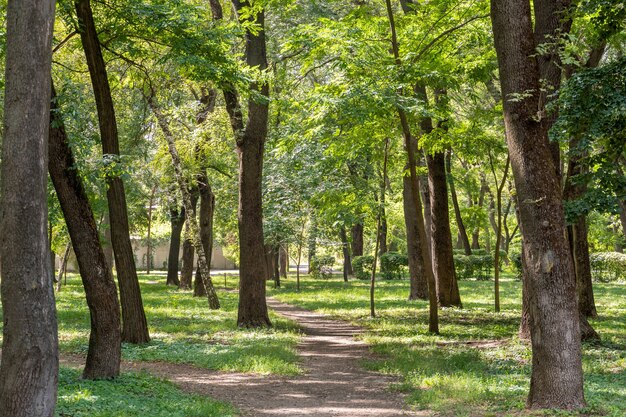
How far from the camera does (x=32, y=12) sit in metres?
5.37

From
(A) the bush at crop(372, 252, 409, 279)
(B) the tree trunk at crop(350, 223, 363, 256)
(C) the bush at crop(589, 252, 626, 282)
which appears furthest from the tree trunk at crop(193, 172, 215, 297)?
(C) the bush at crop(589, 252, 626, 282)

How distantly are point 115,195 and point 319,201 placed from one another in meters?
9.59

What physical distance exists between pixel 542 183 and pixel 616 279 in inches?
1317

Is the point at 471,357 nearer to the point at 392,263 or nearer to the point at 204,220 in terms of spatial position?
the point at 204,220

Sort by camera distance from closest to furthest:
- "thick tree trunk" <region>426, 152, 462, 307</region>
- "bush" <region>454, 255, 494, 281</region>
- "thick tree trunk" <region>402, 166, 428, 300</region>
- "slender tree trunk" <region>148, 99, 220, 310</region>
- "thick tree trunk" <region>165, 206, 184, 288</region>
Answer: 1. "thick tree trunk" <region>426, 152, 462, 307</region>
2. "slender tree trunk" <region>148, 99, 220, 310</region>
3. "thick tree trunk" <region>402, 166, 428, 300</region>
4. "thick tree trunk" <region>165, 206, 184, 288</region>
5. "bush" <region>454, 255, 494, 281</region>

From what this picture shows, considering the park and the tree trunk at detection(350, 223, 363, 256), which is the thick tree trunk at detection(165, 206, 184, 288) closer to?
the park

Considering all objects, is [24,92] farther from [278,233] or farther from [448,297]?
[278,233]

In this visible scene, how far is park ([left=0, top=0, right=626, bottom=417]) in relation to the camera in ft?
18.1

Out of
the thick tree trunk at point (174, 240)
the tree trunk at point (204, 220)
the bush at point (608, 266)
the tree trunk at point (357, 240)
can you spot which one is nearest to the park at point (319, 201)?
the tree trunk at point (204, 220)

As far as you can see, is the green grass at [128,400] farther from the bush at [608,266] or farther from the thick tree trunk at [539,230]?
the bush at [608,266]

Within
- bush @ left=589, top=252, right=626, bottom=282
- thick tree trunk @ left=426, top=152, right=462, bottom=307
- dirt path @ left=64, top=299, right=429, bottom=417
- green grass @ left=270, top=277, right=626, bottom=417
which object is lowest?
dirt path @ left=64, top=299, right=429, bottom=417

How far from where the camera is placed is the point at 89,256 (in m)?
8.79

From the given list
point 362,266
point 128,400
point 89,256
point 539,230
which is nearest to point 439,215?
point 539,230

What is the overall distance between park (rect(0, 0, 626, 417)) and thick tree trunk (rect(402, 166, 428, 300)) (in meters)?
0.09
